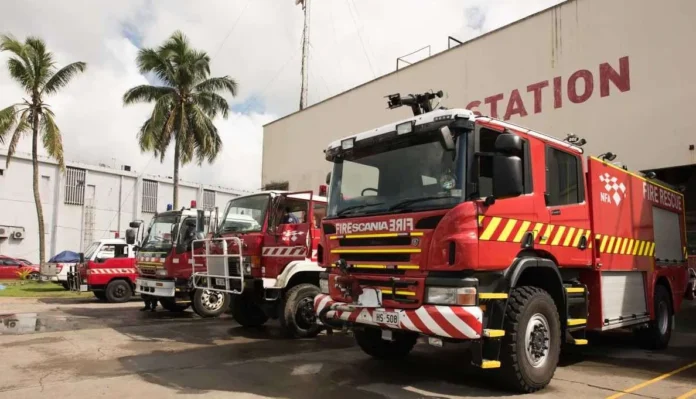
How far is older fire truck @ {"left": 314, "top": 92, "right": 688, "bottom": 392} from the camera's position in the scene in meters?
4.87

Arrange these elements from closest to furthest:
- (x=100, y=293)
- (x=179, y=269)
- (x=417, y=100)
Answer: (x=417, y=100) → (x=179, y=269) → (x=100, y=293)

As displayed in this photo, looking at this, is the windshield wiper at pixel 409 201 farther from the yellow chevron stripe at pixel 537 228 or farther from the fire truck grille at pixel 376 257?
the yellow chevron stripe at pixel 537 228

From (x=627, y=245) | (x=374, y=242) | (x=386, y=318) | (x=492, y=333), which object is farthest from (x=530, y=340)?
(x=627, y=245)

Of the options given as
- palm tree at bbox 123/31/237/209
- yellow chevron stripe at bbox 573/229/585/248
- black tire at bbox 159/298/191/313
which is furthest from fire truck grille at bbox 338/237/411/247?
palm tree at bbox 123/31/237/209

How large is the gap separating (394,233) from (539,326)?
1842 mm

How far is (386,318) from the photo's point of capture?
5.13 metres

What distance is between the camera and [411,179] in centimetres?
538

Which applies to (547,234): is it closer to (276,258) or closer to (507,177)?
(507,177)

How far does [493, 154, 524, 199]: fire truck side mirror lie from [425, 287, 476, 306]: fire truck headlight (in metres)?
0.96

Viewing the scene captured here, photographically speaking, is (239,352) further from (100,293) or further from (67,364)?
(100,293)

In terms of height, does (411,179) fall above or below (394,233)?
above

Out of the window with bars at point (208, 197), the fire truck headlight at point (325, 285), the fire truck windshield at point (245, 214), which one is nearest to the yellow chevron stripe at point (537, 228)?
the fire truck headlight at point (325, 285)

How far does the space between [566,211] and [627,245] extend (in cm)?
182

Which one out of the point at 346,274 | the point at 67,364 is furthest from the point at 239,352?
the point at 346,274
